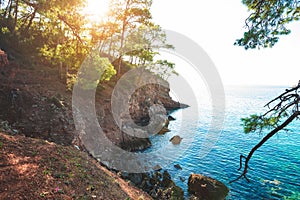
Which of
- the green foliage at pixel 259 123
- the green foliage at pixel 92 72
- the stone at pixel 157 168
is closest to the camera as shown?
the green foliage at pixel 259 123

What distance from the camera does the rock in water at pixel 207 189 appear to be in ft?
46.5

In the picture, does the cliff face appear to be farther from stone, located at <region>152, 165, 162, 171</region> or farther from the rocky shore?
stone, located at <region>152, 165, 162, 171</region>

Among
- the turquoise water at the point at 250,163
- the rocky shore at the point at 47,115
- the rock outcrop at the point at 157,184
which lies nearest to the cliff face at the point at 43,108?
the rocky shore at the point at 47,115

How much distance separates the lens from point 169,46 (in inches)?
1385

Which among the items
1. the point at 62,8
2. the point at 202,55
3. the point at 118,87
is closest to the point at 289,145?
the point at 202,55

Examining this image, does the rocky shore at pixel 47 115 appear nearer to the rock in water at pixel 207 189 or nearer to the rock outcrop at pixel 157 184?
the rock outcrop at pixel 157 184

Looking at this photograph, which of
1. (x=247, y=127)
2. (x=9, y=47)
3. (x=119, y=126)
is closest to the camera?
(x=247, y=127)

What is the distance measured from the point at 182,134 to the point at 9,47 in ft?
102

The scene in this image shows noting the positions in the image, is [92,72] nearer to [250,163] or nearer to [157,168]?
[157,168]

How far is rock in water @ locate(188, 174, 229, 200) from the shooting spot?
1416 centimetres

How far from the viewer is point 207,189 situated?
14406 millimetres

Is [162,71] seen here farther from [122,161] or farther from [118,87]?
[122,161]

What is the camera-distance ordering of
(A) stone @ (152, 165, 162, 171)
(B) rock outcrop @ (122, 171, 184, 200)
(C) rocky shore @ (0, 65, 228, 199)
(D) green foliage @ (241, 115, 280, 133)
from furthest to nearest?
1. (A) stone @ (152, 165, 162, 171)
2. (B) rock outcrop @ (122, 171, 184, 200)
3. (C) rocky shore @ (0, 65, 228, 199)
4. (D) green foliage @ (241, 115, 280, 133)

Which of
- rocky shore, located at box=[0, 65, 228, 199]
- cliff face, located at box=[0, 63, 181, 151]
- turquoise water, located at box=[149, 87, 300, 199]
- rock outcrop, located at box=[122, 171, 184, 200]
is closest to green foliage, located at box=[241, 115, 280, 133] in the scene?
rocky shore, located at box=[0, 65, 228, 199]
